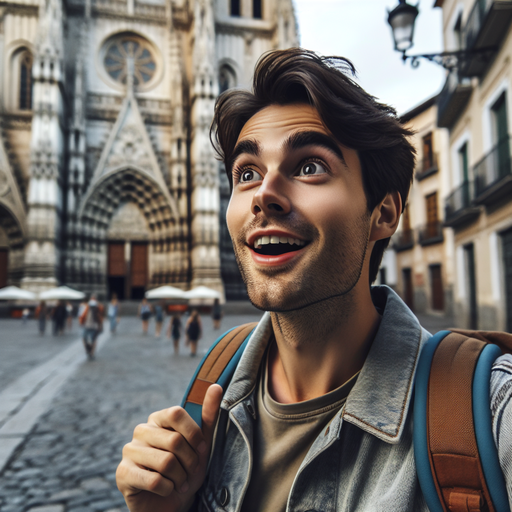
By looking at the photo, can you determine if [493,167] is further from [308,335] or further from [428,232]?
[428,232]

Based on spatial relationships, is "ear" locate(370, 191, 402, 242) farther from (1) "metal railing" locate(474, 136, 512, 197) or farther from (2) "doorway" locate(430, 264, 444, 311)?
(2) "doorway" locate(430, 264, 444, 311)

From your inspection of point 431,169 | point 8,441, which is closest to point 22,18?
point 431,169

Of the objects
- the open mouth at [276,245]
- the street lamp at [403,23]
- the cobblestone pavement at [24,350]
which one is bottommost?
the cobblestone pavement at [24,350]

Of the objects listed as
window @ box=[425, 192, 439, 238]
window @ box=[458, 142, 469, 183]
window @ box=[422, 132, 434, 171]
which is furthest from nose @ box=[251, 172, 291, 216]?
window @ box=[422, 132, 434, 171]

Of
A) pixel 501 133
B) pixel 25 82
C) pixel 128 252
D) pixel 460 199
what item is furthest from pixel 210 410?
pixel 25 82

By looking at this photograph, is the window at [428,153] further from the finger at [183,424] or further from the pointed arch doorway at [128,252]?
the finger at [183,424]

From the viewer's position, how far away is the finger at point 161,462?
101 cm

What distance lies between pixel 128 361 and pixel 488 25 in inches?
405

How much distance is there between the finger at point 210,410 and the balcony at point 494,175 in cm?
932

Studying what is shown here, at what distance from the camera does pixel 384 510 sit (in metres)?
0.90

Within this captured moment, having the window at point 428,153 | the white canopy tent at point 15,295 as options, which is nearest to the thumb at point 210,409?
the white canopy tent at point 15,295

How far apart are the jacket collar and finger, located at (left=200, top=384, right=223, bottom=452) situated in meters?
0.11

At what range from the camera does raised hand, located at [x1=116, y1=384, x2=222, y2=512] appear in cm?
102

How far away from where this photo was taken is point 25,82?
24656mm
